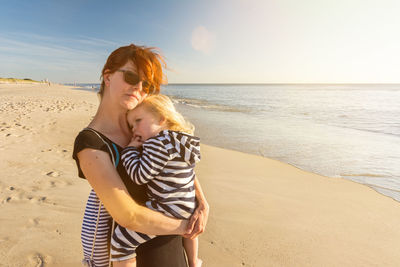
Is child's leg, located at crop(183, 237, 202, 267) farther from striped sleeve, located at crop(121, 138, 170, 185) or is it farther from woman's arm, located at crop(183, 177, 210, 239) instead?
striped sleeve, located at crop(121, 138, 170, 185)

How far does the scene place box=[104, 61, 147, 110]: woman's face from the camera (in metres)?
1.90

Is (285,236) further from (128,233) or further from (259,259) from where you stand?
(128,233)

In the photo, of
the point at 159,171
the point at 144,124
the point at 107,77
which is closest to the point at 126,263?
the point at 159,171

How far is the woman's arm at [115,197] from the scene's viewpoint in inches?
56.0

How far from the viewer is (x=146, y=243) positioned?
1.62m

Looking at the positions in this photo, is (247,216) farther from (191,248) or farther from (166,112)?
(166,112)

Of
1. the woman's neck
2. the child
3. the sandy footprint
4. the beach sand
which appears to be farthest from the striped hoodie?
the sandy footprint

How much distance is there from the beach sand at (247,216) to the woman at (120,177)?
5.77 feet

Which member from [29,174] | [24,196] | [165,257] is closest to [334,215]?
[165,257]

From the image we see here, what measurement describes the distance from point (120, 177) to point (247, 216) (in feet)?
10.2

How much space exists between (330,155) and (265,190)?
3728 millimetres

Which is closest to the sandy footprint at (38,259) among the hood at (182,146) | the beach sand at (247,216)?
the beach sand at (247,216)

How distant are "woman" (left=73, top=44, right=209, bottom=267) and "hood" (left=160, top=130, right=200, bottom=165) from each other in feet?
1.26

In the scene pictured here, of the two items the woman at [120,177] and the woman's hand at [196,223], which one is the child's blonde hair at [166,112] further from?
the woman's hand at [196,223]
